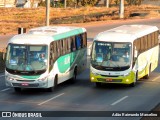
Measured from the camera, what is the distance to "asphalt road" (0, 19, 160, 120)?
2295 centimetres

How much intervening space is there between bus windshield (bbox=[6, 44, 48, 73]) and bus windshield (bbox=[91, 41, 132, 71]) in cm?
295

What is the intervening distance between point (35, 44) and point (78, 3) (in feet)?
341

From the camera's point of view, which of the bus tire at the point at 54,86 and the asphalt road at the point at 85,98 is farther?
the bus tire at the point at 54,86

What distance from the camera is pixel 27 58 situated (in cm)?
2623

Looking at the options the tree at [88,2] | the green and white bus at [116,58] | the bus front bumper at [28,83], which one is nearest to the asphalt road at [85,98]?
the bus front bumper at [28,83]

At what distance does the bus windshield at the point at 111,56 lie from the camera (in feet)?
90.8

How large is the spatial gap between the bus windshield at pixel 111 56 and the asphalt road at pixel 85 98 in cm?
119

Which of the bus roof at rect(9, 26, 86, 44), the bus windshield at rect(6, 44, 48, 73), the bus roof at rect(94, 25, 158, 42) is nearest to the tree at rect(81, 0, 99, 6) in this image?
the bus roof at rect(94, 25, 158, 42)

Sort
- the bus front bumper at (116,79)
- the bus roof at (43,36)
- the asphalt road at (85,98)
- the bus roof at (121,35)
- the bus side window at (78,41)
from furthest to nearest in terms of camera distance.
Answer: the bus side window at (78,41), the bus roof at (121,35), the bus front bumper at (116,79), the bus roof at (43,36), the asphalt road at (85,98)

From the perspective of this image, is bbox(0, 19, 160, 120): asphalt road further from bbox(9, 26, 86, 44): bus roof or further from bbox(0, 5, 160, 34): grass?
bbox(0, 5, 160, 34): grass

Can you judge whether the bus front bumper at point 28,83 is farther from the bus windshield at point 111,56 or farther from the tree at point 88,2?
the tree at point 88,2

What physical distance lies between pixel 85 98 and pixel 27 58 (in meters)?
3.29

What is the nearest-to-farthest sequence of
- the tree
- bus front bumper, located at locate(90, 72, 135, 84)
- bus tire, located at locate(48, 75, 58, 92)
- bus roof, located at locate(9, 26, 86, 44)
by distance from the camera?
bus roof, located at locate(9, 26, 86, 44), bus tire, located at locate(48, 75, 58, 92), bus front bumper, located at locate(90, 72, 135, 84), the tree

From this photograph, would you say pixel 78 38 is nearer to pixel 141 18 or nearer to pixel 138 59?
pixel 138 59
